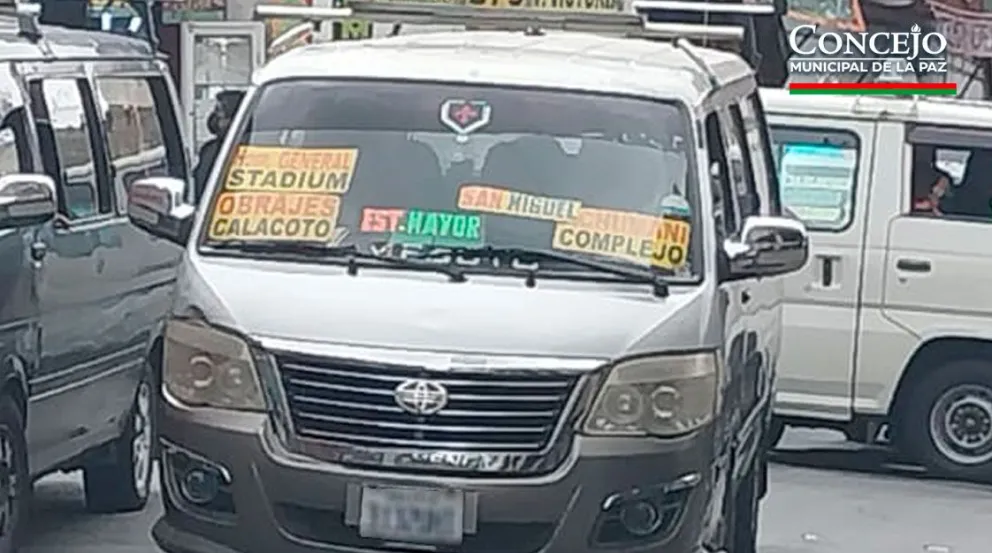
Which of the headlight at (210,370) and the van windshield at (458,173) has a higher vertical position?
the van windshield at (458,173)

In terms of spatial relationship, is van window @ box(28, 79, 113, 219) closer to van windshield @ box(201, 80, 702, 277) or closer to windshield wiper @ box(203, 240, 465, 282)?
van windshield @ box(201, 80, 702, 277)

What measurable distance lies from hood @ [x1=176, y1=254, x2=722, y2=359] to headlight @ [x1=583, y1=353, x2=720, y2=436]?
57mm

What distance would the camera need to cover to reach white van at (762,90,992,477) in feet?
42.3

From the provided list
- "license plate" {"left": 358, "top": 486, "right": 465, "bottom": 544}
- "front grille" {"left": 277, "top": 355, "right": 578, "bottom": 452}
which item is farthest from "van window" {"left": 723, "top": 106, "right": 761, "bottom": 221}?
"license plate" {"left": 358, "top": 486, "right": 465, "bottom": 544}

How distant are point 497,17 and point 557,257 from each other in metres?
2.32

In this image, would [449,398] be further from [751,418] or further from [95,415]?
[95,415]

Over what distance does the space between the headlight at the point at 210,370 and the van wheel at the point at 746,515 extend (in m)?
2.92

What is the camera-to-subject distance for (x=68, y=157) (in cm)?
965

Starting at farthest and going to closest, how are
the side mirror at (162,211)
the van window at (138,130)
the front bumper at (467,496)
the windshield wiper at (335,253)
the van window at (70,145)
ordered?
the van window at (138,130) < the van window at (70,145) < the side mirror at (162,211) < the windshield wiper at (335,253) < the front bumper at (467,496)

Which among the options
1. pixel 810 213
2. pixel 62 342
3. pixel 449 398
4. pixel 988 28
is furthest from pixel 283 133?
pixel 988 28

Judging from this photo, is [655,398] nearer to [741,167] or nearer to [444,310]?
[444,310]

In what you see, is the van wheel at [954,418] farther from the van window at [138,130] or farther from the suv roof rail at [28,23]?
the suv roof rail at [28,23]

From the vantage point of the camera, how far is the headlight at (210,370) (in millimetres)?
7082

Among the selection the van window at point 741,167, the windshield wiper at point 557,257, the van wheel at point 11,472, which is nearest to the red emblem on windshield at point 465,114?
the windshield wiper at point 557,257
